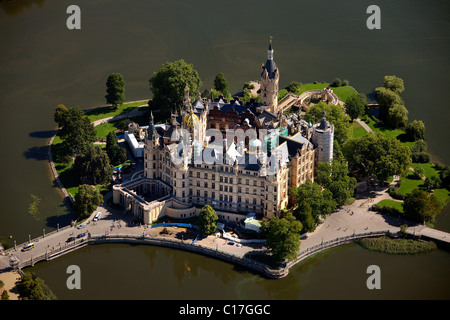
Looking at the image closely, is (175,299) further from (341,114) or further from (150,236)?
(341,114)

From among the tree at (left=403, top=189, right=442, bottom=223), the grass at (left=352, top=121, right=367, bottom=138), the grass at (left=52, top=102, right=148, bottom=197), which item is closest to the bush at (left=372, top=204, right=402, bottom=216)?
the tree at (left=403, top=189, right=442, bottom=223)

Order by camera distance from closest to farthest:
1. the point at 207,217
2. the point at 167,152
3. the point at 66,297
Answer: the point at 66,297, the point at 207,217, the point at 167,152

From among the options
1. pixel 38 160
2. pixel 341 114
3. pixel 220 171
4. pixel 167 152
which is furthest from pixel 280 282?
pixel 38 160

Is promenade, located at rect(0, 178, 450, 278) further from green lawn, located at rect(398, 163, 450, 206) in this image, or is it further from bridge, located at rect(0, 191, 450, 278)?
green lawn, located at rect(398, 163, 450, 206)

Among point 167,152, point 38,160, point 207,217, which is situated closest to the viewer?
point 207,217

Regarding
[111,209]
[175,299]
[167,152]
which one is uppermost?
[167,152]

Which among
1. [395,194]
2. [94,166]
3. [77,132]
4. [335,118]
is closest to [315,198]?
[395,194]
